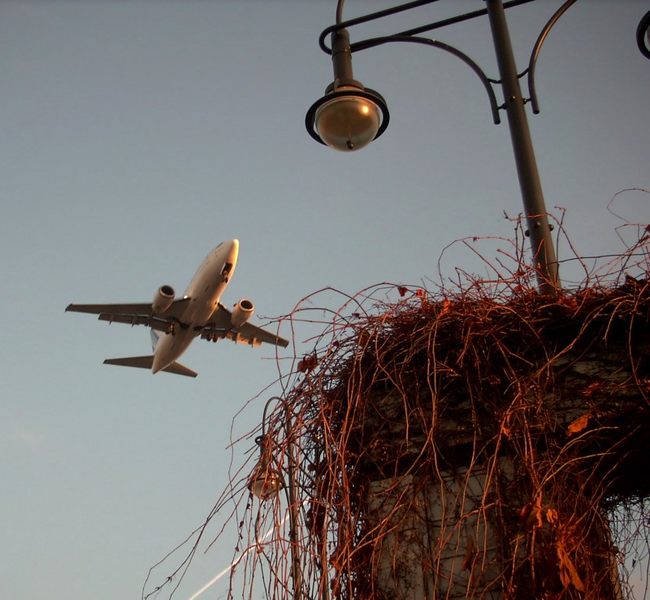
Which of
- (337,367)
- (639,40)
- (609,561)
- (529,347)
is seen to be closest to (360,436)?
(337,367)

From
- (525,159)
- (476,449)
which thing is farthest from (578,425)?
(525,159)

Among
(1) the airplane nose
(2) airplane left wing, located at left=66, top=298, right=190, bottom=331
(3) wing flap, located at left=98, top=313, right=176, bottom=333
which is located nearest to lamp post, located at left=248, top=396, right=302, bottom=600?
(1) the airplane nose

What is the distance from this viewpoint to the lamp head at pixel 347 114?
360cm

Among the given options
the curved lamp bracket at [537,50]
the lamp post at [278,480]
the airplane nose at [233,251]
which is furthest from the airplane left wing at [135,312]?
the lamp post at [278,480]

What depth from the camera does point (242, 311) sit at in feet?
80.4

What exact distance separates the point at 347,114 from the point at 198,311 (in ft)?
71.2

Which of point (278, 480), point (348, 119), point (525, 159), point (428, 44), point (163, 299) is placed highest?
point (163, 299)

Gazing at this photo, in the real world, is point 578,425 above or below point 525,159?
below

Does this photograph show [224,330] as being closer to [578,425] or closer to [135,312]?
[135,312]

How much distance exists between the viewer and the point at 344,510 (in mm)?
2174

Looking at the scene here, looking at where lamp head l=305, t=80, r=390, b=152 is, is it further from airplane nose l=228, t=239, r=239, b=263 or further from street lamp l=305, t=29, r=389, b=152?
airplane nose l=228, t=239, r=239, b=263

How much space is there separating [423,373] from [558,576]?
0.68 meters

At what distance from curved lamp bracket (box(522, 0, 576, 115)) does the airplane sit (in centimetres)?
1937

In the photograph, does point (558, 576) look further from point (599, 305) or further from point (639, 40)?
point (639, 40)
